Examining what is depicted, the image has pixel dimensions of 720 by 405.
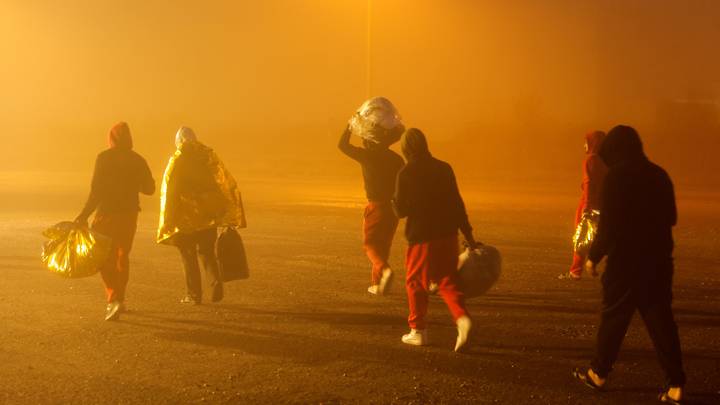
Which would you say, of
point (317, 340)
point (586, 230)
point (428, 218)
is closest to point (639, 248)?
point (428, 218)

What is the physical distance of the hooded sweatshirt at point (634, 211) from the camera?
5848 mm

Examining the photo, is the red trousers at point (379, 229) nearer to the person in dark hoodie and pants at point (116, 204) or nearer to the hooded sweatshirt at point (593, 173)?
the person in dark hoodie and pants at point (116, 204)

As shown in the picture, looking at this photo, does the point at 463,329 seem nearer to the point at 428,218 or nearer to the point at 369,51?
the point at 428,218

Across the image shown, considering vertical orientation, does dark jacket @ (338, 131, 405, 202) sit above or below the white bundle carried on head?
below

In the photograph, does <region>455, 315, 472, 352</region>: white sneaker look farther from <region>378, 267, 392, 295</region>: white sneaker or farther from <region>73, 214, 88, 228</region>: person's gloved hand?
<region>73, 214, 88, 228</region>: person's gloved hand

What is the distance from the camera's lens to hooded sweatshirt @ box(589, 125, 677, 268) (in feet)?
19.2

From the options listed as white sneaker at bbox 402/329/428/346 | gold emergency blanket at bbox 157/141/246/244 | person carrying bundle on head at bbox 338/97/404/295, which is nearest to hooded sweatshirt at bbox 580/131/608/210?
person carrying bundle on head at bbox 338/97/404/295

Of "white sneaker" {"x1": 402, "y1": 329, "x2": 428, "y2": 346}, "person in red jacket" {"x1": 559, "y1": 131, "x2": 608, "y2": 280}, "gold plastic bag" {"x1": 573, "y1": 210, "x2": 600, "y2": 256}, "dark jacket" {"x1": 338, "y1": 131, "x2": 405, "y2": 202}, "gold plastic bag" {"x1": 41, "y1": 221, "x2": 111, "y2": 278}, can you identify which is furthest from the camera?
"person in red jacket" {"x1": 559, "y1": 131, "x2": 608, "y2": 280}

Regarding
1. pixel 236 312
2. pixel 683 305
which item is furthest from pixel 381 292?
pixel 683 305

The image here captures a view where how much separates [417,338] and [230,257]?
7.84 ft

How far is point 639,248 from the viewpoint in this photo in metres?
5.86

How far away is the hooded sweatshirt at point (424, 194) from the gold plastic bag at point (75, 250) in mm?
2964

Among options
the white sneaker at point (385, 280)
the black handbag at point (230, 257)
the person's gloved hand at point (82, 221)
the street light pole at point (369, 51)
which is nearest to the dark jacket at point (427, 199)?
the white sneaker at point (385, 280)

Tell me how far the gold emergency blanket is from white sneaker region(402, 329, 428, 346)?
254cm
